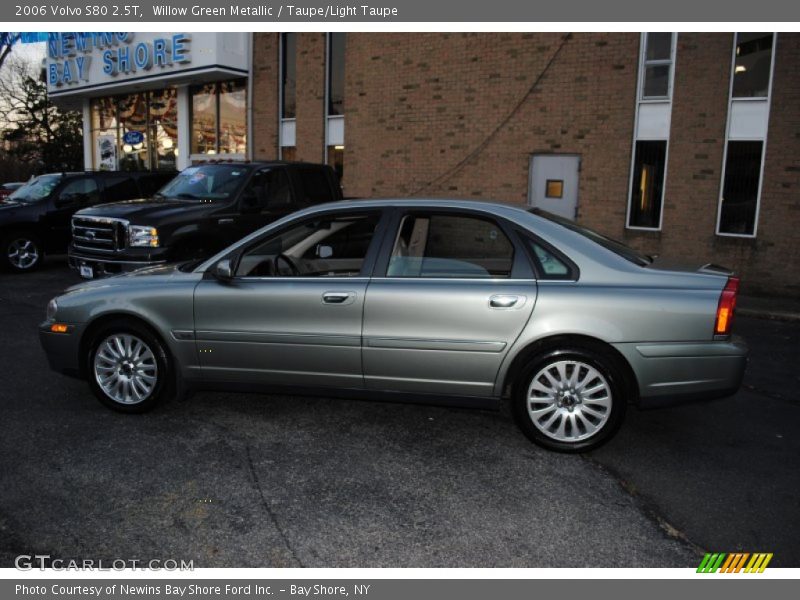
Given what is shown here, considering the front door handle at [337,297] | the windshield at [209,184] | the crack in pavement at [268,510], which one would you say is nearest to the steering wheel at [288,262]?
the front door handle at [337,297]

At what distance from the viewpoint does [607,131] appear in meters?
12.9

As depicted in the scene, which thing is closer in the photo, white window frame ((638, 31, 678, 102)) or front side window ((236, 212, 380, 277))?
front side window ((236, 212, 380, 277))

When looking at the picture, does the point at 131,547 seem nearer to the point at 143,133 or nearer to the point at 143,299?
the point at 143,299

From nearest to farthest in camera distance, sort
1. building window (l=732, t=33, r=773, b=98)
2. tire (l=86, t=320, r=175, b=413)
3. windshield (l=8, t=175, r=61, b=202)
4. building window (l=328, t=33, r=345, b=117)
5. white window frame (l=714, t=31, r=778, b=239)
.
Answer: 1. tire (l=86, t=320, r=175, b=413)
2. white window frame (l=714, t=31, r=778, b=239)
3. building window (l=732, t=33, r=773, b=98)
4. windshield (l=8, t=175, r=61, b=202)
5. building window (l=328, t=33, r=345, b=117)

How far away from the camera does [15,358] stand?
675 centimetres

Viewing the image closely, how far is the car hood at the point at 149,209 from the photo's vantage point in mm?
8906

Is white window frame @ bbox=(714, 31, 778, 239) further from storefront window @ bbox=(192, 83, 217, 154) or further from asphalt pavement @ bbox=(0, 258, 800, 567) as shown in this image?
storefront window @ bbox=(192, 83, 217, 154)

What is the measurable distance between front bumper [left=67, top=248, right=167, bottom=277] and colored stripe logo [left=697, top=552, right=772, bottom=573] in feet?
22.9

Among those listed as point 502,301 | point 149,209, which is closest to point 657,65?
point 149,209

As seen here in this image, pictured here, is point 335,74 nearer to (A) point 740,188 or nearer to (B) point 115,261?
(B) point 115,261

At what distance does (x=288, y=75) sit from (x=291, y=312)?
14.4 metres

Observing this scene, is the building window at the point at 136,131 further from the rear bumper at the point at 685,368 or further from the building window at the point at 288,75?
the rear bumper at the point at 685,368

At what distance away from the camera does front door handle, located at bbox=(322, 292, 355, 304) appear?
4.60 metres

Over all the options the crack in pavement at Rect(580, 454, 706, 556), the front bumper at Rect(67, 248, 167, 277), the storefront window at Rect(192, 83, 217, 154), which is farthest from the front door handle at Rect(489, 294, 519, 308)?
the storefront window at Rect(192, 83, 217, 154)
